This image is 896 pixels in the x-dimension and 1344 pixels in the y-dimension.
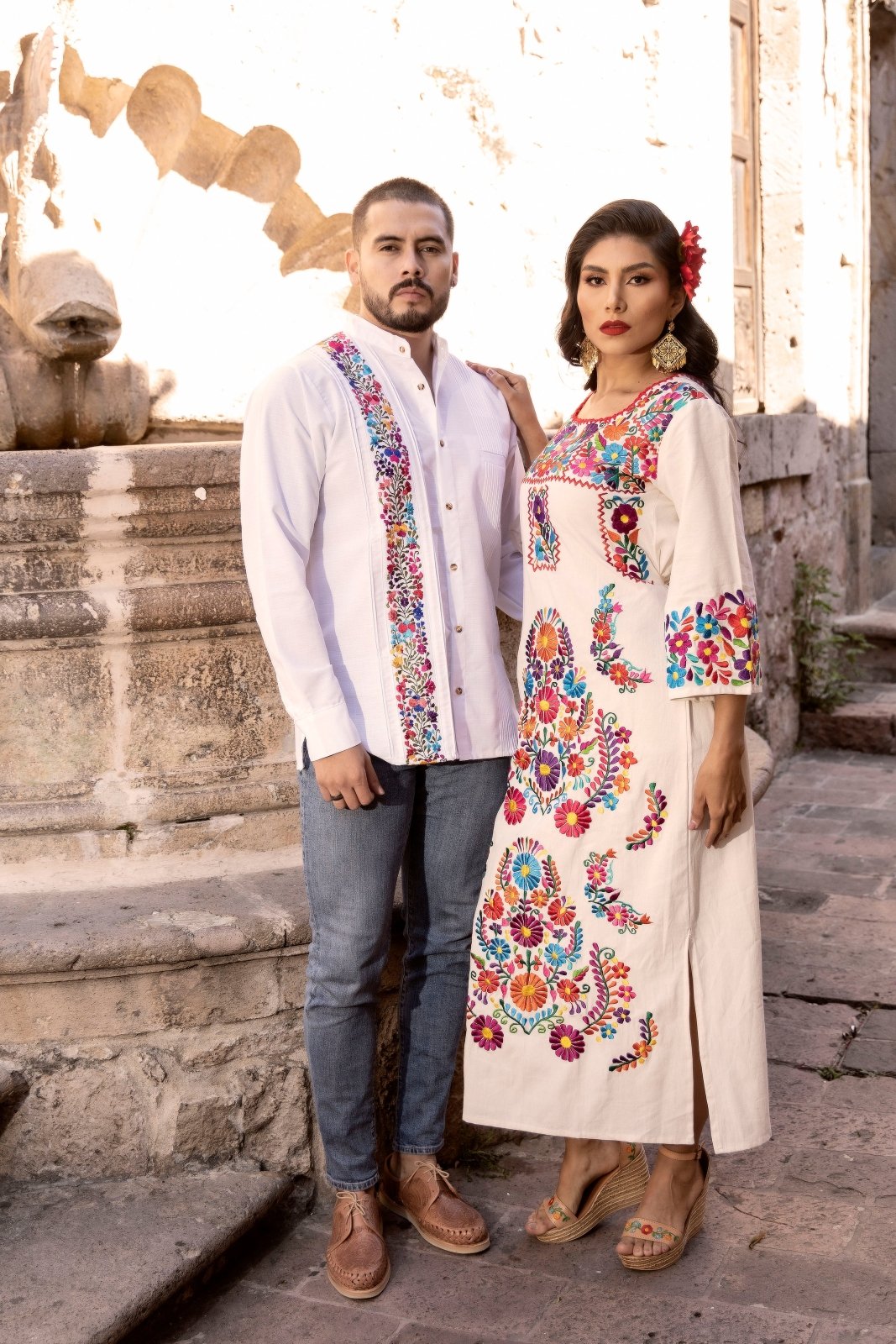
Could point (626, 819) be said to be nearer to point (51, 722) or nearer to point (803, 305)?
point (51, 722)

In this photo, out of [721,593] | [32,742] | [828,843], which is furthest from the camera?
[828,843]

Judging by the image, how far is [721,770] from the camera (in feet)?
7.46

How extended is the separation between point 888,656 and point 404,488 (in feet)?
17.4

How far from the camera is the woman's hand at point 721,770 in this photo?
226 cm

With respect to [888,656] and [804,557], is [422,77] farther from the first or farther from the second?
[888,656]

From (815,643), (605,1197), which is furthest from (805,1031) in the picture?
(815,643)

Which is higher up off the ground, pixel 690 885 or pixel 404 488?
pixel 404 488

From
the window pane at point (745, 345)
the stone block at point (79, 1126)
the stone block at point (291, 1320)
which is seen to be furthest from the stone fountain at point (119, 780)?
the window pane at point (745, 345)

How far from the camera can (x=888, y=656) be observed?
717 centimetres

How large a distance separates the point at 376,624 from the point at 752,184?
474 cm

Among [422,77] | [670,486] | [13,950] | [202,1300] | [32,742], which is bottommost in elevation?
[202,1300]

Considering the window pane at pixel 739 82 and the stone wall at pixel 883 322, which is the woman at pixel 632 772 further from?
the stone wall at pixel 883 322

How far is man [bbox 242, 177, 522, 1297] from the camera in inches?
90.3

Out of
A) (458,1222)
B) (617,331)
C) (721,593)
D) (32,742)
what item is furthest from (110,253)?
(458,1222)
